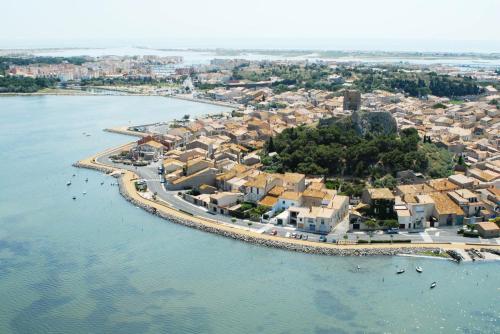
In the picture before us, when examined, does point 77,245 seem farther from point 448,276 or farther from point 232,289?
point 448,276

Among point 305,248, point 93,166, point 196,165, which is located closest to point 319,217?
point 305,248

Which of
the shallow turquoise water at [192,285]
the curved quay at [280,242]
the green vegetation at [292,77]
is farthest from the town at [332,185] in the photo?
the green vegetation at [292,77]

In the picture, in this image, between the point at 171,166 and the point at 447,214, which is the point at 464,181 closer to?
the point at 447,214

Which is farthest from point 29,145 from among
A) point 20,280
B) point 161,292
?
point 161,292

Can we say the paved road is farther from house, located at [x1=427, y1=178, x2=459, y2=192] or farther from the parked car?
house, located at [x1=427, y1=178, x2=459, y2=192]

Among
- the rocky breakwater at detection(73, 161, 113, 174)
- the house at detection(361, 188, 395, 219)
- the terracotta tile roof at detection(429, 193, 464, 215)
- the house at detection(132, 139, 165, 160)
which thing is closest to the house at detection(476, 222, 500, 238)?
the terracotta tile roof at detection(429, 193, 464, 215)

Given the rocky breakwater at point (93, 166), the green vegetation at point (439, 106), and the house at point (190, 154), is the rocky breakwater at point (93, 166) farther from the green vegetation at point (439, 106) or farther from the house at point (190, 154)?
the green vegetation at point (439, 106)
